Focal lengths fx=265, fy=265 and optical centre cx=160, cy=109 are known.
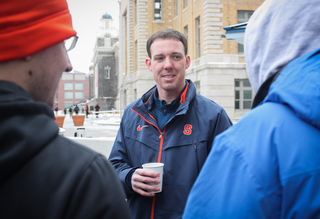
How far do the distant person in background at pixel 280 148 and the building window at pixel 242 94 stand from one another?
2097cm

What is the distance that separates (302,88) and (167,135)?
1.58m

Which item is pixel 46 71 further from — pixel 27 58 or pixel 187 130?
pixel 187 130

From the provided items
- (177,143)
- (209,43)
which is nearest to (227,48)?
(209,43)

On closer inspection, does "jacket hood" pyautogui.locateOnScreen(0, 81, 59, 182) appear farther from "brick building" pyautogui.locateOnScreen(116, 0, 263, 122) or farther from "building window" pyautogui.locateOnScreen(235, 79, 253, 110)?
"building window" pyautogui.locateOnScreen(235, 79, 253, 110)

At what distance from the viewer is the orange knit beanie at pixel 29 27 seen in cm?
85

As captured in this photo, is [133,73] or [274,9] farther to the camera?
[133,73]

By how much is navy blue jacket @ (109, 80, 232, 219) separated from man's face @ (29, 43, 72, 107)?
1422 mm

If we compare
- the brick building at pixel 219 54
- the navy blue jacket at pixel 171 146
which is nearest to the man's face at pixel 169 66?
the navy blue jacket at pixel 171 146

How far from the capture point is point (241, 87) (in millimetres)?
21156

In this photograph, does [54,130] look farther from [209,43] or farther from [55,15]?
[209,43]

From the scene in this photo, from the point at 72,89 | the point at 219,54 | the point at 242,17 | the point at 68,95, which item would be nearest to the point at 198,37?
the point at 219,54

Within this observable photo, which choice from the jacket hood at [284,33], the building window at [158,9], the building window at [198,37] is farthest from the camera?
the building window at [158,9]

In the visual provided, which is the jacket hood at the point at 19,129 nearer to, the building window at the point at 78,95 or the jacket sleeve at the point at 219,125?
the jacket sleeve at the point at 219,125

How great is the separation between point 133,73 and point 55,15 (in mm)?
34091
